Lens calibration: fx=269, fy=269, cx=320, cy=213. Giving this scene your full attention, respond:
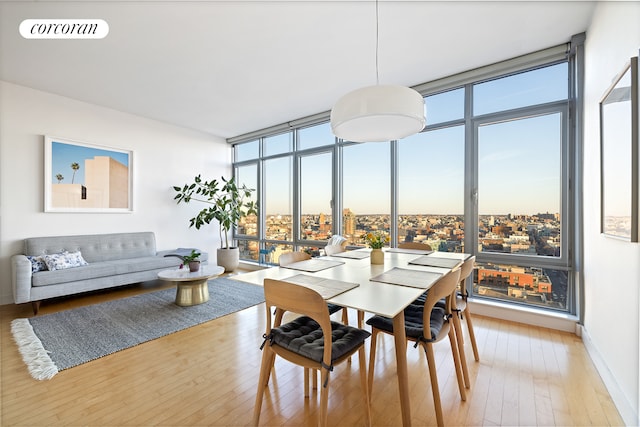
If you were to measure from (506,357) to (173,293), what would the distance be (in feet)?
13.0

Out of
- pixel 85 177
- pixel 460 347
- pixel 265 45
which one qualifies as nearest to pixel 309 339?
pixel 460 347

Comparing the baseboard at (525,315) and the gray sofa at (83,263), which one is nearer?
the baseboard at (525,315)

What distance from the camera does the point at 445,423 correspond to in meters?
1.47

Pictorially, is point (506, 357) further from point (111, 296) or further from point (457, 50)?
point (111, 296)

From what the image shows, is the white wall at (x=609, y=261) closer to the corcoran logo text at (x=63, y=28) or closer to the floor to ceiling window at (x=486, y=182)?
the floor to ceiling window at (x=486, y=182)

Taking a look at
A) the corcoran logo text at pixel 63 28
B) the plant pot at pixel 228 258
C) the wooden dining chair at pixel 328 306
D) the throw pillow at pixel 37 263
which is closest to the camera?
the wooden dining chair at pixel 328 306

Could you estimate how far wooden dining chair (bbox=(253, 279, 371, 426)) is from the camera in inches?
46.7

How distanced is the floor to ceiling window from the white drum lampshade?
172cm

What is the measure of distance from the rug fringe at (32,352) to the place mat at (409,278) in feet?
7.98

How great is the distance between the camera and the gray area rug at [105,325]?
217cm

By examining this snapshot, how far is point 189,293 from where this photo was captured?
3354 millimetres

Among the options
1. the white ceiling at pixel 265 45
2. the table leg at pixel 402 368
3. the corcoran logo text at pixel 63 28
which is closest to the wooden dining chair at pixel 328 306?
the table leg at pixel 402 368

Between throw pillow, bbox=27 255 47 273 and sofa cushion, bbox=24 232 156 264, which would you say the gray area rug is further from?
sofa cushion, bbox=24 232 156 264

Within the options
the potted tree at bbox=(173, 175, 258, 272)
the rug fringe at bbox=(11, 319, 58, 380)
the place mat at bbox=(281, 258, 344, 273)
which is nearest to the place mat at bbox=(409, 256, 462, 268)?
the place mat at bbox=(281, 258, 344, 273)
